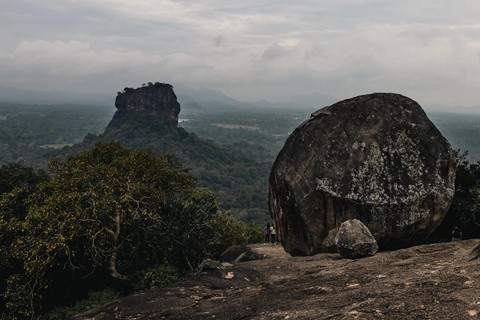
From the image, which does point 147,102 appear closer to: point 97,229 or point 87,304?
point 97,229

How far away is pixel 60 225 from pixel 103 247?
2794mm

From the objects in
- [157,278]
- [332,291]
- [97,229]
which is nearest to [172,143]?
[97,229]

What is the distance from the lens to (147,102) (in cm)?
18100

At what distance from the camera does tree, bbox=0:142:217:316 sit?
14.5m

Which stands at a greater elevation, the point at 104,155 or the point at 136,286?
the point at 104,155

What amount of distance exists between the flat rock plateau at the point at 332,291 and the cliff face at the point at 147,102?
179908mm

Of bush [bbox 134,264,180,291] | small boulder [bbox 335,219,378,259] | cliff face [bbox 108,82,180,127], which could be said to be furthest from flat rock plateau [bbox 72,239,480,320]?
cliff face [bbox 108,82,180,127]

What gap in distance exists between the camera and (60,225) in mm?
14445

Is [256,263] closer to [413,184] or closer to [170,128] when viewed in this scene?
[413,184]

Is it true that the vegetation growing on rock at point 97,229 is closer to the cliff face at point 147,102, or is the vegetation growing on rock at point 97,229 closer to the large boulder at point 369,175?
the large boulder at point 369,175

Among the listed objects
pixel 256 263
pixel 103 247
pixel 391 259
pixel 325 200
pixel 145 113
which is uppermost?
pixel 145 113

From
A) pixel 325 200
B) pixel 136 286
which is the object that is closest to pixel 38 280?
pixel 136 286

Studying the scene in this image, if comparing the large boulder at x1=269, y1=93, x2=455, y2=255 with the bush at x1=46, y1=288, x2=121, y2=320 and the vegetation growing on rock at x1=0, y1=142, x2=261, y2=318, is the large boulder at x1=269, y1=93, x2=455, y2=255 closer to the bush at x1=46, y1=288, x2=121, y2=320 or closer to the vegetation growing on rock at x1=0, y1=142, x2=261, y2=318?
the vegetation growing on rock at x1=0, y1=142, x2=261, y2=318

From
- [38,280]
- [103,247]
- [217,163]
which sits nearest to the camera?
[38,280]
